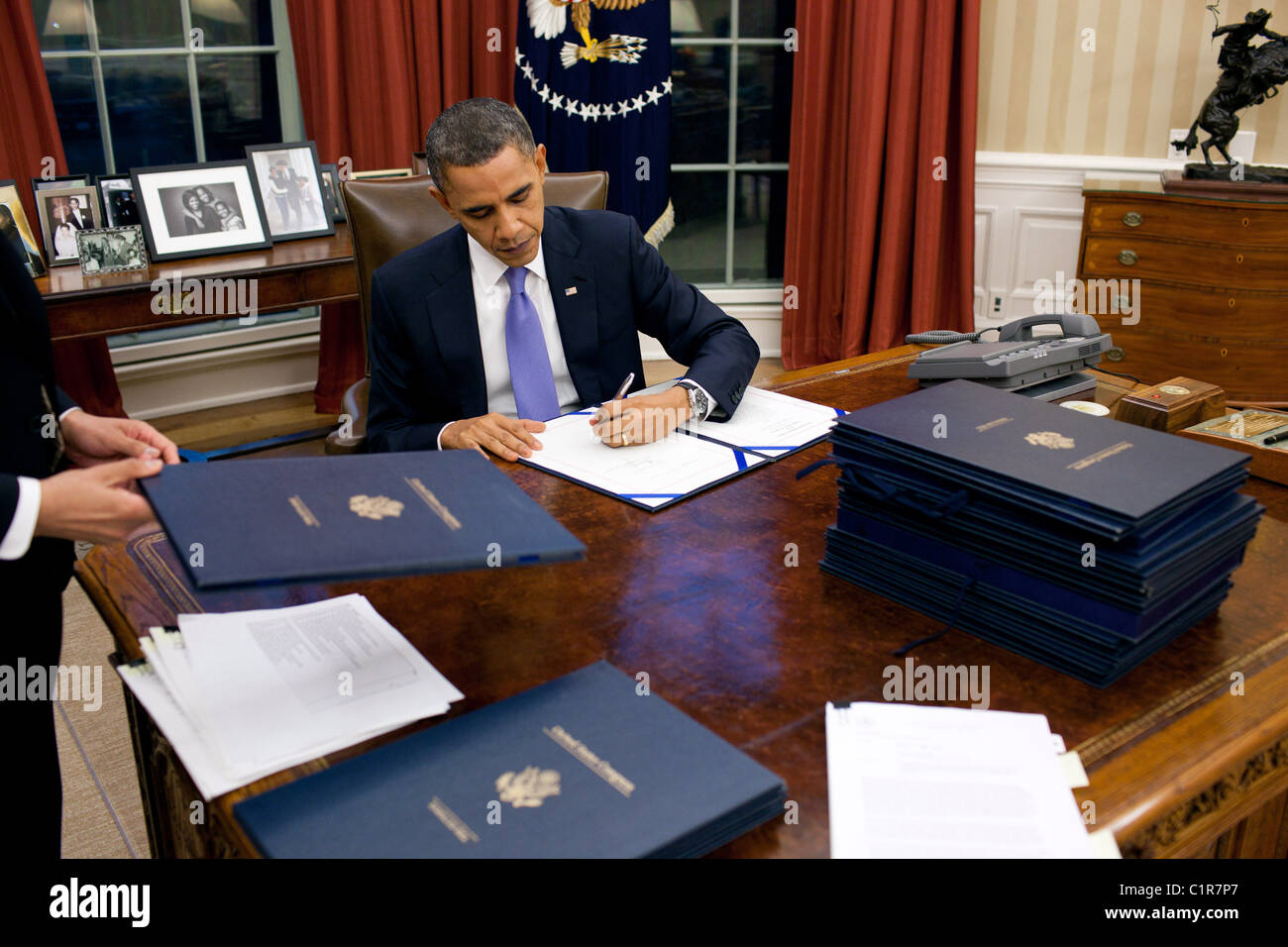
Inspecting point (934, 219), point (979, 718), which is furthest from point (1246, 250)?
point (979, 718)

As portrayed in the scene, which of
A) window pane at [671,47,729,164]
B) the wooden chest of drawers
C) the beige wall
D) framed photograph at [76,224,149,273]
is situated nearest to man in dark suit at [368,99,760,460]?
framed photograph at [76,224,149,273]

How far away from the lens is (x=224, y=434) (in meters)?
4.14

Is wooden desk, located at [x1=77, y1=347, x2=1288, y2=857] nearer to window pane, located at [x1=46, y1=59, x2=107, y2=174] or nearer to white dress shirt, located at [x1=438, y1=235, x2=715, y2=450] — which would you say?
white dress shirt, located at [x1=438, y1=235, x2=715, y2=450]

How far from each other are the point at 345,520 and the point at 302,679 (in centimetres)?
21

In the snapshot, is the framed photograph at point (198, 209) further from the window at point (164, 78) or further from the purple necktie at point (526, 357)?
the purple necktie at point (526, 357)

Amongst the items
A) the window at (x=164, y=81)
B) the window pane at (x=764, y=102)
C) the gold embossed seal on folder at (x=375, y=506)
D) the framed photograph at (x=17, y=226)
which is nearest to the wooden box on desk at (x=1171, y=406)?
the gold embossed seal on folder at (x=375, y=506)

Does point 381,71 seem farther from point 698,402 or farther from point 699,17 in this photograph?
point 698,402

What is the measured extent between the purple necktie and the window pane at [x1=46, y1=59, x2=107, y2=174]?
262 centimetres

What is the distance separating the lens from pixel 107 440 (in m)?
1.38

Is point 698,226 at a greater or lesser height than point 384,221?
lesser

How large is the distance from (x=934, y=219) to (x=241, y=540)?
13.1 ft

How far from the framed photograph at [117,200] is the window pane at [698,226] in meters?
2.33

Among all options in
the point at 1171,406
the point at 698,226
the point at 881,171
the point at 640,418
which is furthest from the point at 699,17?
the point at 1171,406
